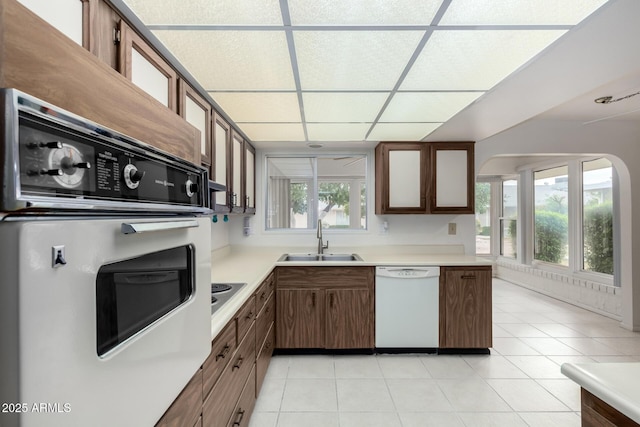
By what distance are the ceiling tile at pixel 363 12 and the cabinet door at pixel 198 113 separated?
0.72 metres

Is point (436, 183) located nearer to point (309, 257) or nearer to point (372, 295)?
point (372, 295)

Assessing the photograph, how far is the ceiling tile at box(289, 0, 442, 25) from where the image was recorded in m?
1.15

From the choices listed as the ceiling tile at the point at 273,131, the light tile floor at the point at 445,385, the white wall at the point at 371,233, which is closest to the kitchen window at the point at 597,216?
the light tile floor at the point at 445,385

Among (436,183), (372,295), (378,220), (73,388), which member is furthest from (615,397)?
(378,220)

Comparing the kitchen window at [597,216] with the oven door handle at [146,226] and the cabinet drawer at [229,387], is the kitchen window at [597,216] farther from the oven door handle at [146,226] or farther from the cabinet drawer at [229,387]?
the oven door handle at [146,226]

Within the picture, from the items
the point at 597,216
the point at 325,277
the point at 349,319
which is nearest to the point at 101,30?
the point at 325,277

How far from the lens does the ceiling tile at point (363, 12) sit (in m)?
1.15

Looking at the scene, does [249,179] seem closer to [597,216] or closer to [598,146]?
[598,146]

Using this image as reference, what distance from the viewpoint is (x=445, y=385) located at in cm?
236

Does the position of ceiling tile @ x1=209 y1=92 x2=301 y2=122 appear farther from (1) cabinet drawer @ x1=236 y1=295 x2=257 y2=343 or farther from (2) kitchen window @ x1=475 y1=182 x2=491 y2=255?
(2) kitchen window @ x1=475 y1=182 x2=491 y2=255

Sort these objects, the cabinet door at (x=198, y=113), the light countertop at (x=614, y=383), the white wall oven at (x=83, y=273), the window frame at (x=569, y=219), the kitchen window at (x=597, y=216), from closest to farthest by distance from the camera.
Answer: the white wall oven at (x=83, y=273) < the light countertop at (x=614, y=383) < the cabinet door at (x=198, y=113) < the kitchen window at (x=597, y=216) < the window frame at (x=569, y=219)

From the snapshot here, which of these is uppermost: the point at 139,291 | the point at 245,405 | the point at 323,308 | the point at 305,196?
the point at 305,196

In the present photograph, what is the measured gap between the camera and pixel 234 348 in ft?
4.91

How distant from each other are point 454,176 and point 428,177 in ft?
0.90
